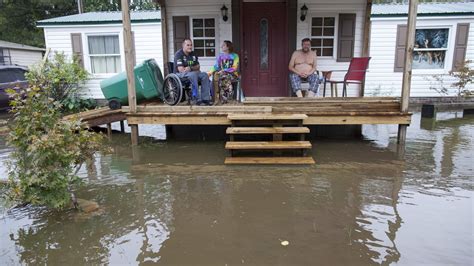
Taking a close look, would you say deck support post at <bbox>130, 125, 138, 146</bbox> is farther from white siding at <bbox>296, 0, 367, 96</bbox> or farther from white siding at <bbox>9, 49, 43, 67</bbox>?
white siding at <bbox>9, 49, 43, 67</bbox>

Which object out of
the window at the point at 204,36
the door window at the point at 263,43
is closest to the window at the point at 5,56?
the window at the point at 204,36

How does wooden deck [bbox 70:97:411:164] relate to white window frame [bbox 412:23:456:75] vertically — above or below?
below

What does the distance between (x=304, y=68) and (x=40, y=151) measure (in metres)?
4.86

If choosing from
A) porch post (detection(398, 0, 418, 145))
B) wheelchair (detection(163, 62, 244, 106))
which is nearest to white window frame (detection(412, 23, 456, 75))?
porch post (detection(398, 0, 418, 145))

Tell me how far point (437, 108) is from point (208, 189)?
789 centimetres

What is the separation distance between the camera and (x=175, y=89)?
5668mm

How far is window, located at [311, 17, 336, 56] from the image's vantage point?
279 inches

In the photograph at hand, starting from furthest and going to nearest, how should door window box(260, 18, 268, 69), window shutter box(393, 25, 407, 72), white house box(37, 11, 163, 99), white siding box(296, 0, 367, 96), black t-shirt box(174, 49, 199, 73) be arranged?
white house box(37, 11, 163, 99) → window shutter box(393, 25, 407, 72) → door window box(260, 18, 268, 69) → white siding box(296, 0, 367, 96) → black t-shirt box(174, 49, 199, 73)

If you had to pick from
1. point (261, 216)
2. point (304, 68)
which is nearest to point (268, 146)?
point (261, 216)

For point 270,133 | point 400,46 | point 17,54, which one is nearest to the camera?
point 270,133

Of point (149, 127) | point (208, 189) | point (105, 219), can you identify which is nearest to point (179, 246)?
point (105, 219)

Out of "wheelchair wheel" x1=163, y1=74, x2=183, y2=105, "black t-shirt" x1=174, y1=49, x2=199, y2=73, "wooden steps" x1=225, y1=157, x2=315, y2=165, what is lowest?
"wooden steps" x1=225, y1=157, x2=315, y2=165

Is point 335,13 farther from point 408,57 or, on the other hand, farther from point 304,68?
point 408,57

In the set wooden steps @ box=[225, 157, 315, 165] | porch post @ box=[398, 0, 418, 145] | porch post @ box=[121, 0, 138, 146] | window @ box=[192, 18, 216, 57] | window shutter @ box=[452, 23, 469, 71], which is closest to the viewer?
wooden steps @ box=[225, 157, 315, 165]
